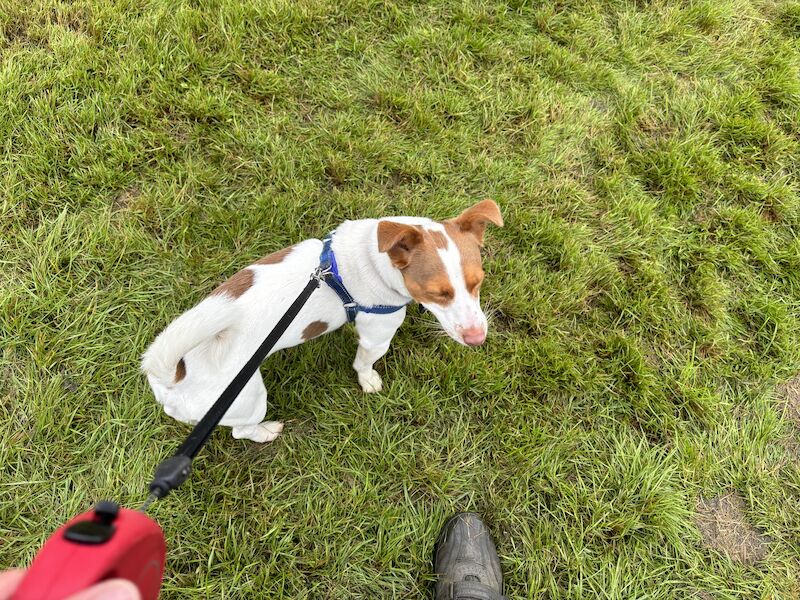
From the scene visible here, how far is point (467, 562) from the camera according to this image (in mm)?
2525

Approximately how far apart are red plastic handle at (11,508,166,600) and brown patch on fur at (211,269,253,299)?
110cm

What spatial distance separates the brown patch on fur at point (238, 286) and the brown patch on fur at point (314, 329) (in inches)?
14.4

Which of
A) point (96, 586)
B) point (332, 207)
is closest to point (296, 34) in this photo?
point (332, 207)

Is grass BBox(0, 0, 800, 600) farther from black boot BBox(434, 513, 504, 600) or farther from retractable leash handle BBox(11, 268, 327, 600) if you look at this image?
retractable leash handle BBox(11, 268, 327, 600)

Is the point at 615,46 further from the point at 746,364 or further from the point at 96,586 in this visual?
the point at 96,586

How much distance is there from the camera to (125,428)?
2721mm

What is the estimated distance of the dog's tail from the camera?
1.76 metres

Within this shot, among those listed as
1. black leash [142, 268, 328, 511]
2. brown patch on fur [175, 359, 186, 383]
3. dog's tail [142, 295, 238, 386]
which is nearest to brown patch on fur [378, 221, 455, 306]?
black leash [142, 268, 328, 511]

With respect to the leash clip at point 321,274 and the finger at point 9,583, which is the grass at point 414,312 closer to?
the leash clip at point 321,274

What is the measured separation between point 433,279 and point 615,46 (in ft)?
10.5

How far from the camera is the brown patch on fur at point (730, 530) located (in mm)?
2736

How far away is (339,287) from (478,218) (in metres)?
0.81

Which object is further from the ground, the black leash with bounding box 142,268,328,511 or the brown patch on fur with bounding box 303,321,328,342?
the black leash with bounding box 142,268,328,511

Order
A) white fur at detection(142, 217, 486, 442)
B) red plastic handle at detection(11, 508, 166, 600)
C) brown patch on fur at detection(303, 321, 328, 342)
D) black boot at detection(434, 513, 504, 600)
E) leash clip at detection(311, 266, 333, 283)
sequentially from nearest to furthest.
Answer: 1. red plastic handle at detection(11, 508, 166, 600)
2. white fur at detection(142, 217, 486, 442)
3. leash clip at detection(311, 266, 333, 283)
4. brown patch on fur at detection(303, 321, 328, 342)
5. black boot at detection(434, 513, 504, 600)
